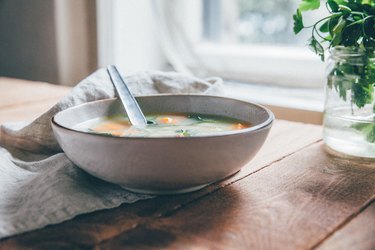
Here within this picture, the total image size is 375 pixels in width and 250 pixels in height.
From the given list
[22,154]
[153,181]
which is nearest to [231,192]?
[153,181]

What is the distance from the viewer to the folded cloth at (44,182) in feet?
1.77

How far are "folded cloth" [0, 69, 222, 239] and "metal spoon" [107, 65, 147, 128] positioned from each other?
0.35ft

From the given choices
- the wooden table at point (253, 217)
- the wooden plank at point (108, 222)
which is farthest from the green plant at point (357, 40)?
the wooden plank at point (108, 222)

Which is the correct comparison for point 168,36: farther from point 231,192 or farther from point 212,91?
point 231,192

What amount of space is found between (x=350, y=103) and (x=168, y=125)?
0.32 meters

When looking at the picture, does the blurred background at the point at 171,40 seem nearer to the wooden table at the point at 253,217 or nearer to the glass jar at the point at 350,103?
the glass jar at the point at 350,103

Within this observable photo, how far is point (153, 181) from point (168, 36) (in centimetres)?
135

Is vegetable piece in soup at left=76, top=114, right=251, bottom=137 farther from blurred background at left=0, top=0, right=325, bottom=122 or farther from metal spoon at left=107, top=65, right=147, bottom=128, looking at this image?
blurred background at left=0, top=0, right=325, bottom=122

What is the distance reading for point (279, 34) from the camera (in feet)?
5.68

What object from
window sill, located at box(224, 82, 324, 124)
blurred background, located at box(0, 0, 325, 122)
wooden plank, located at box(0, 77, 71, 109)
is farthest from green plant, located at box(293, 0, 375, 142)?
blurred background, located at box(0, 0, 325, 122)

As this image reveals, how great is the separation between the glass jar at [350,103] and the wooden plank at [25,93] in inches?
28.8

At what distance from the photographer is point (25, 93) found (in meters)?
1.33

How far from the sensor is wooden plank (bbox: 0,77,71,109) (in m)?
1.22

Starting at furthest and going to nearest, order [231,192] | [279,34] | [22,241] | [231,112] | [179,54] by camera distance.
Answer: [179,54] < [279,34] < [231,112] < [231,192] < [22,241]
